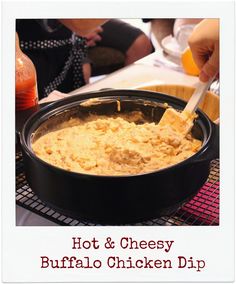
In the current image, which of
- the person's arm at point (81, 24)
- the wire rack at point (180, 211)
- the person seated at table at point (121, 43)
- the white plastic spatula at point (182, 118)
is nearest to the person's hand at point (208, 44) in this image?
the white plastic spatula at point (182, 118)

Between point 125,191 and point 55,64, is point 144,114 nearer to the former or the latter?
point 125,191

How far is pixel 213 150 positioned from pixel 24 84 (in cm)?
36

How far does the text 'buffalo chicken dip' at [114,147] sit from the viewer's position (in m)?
0.64

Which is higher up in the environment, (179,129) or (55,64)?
(55,64)

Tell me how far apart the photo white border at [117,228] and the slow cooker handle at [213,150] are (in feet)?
0.04

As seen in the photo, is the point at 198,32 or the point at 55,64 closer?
the point at 198,32

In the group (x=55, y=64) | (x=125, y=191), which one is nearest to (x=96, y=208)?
(x=125, y=191)

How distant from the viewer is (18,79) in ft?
2.52

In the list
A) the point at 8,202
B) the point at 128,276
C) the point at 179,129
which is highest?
the point at 179,129

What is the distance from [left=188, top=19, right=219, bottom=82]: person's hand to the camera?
0.80m

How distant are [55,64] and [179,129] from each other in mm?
730

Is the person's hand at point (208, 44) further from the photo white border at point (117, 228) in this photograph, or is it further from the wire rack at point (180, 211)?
the wire rack at point (180, 211)

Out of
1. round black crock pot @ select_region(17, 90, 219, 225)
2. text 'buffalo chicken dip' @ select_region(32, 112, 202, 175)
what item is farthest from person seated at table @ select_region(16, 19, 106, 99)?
round black crock pot @ select_region(17, 90, 219, 225)

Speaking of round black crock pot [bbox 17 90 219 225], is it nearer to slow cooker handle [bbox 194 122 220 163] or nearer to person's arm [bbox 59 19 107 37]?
slow cooker handle [bbox 194 122 220 163]
